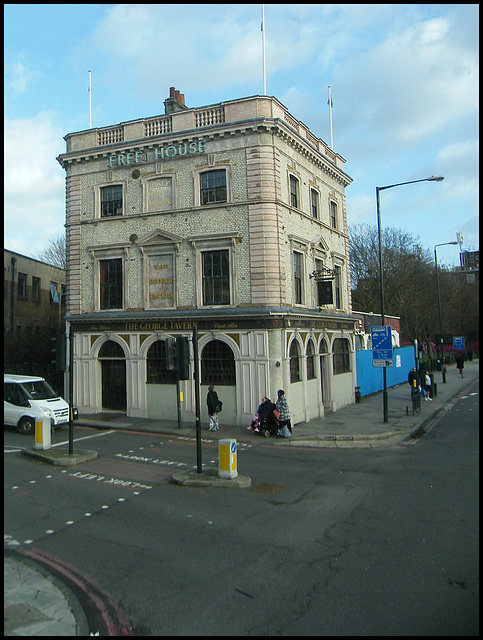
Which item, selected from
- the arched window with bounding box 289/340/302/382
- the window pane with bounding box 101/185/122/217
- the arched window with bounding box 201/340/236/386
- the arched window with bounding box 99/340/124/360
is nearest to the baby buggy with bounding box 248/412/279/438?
the arched window with bounding box 201/340/236/386

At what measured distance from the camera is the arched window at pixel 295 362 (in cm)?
2073

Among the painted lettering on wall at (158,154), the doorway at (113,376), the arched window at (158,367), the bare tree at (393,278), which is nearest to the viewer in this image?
the painted lettering on wall at (158,154)

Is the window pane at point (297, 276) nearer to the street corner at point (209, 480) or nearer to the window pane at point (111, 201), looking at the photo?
the window pane at point (111, 201)

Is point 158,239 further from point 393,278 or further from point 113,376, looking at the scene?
point 393,278

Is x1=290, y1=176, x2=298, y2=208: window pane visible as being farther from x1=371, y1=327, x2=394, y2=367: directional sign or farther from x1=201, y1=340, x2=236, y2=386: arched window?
x1=201, y1=340, x2=236, y2=386: arched window

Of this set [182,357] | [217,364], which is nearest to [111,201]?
[217,364]

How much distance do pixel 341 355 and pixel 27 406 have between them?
51.0 ft

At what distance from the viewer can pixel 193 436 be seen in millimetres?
18391

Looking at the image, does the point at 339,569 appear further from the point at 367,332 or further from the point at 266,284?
the point at 367,332

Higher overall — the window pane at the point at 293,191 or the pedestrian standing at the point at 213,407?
the window pane at the point at 293,191

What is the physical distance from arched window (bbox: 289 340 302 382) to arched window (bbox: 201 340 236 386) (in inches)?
96.4

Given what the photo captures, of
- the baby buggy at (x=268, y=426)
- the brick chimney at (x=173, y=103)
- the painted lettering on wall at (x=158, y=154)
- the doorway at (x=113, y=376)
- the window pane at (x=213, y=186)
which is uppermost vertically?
the brick chimney at (x=173, y=103)

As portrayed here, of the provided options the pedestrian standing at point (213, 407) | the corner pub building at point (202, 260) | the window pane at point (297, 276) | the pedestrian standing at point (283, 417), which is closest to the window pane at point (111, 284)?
the corner pub building at point (202, 260)

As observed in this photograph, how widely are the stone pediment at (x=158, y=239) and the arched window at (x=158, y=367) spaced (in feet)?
14.0
